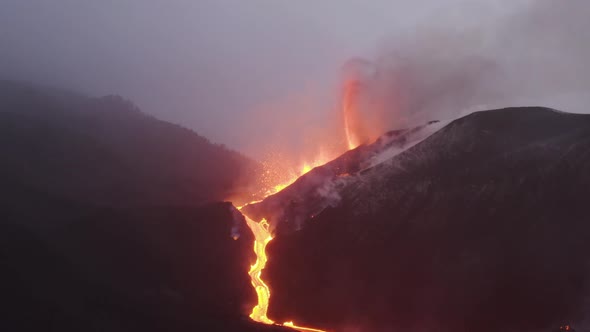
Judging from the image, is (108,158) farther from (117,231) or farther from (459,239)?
(459,239)

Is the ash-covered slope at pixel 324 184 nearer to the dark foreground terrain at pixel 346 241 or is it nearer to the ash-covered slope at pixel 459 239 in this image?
the dark foreground terrain at pixel 346 241

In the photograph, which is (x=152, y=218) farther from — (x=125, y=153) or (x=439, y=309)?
(x=439, y=309)

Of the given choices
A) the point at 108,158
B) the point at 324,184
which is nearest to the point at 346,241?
the point at 324,184

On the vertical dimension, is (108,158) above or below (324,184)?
above

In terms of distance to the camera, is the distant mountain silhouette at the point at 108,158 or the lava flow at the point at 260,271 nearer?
the lava flow at the point at 260,271

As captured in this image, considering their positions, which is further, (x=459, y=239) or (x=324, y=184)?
(x=324, y=184)

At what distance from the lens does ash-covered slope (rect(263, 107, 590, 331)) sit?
152ft

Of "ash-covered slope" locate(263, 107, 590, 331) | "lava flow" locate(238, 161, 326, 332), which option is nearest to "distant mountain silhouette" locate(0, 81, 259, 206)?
"lava flow" locate(238, 161, 326, 332)

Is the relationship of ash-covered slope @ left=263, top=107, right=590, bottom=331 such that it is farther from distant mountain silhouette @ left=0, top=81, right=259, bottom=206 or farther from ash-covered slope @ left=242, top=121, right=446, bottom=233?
distant mountain silhouette @ left=0, top=81, right=259, bottom=206

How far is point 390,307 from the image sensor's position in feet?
157

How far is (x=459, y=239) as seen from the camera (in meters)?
49.9

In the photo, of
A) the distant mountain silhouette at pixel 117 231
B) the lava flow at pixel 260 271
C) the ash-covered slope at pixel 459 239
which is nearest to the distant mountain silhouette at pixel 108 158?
the distant mountain silhouette at pixel 117 231

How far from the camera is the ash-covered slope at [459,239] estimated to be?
46312 millimetres

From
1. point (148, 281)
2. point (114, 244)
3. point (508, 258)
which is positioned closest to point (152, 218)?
point (114, 244)
